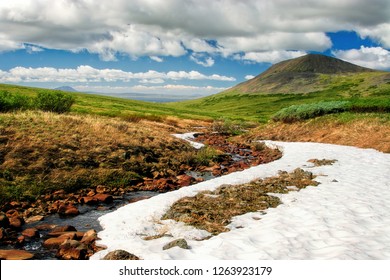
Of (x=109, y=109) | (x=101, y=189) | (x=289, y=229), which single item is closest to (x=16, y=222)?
(x=101, y=189)

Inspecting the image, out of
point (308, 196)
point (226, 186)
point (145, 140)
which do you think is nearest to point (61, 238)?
point (226, 186)

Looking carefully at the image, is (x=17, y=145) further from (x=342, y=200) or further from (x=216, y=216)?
(x=342, y=200)

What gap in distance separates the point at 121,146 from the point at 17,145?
7100 millimetres

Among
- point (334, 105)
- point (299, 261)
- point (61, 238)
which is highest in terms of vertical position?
point (334, 105)

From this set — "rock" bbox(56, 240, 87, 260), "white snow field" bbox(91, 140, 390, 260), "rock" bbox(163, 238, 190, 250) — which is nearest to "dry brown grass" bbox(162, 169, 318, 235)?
"white snow field" bbox(91, 140, 390, 260)

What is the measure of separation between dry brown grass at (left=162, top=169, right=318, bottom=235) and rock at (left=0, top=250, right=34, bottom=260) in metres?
4.67

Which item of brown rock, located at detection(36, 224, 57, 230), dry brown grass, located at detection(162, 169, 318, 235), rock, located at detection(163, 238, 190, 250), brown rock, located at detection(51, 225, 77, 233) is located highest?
rock, located at detection(163, 238, 190, 250)

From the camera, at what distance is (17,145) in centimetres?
1888

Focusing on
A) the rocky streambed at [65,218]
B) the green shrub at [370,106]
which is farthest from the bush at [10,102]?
the green shrub at [370,106]

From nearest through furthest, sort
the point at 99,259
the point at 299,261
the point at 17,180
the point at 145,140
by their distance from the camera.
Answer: the point at 299,261 → the point at 99,259 → the point at 17,180 → the point at 145,140

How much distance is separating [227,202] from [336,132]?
25.0m

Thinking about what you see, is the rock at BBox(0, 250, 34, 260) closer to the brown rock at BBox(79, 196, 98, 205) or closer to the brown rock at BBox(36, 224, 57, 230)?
the brown rock at BBox(36, 224, 57, 230)

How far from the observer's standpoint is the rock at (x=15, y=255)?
346 inches

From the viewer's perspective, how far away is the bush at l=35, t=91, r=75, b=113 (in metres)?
41.5
